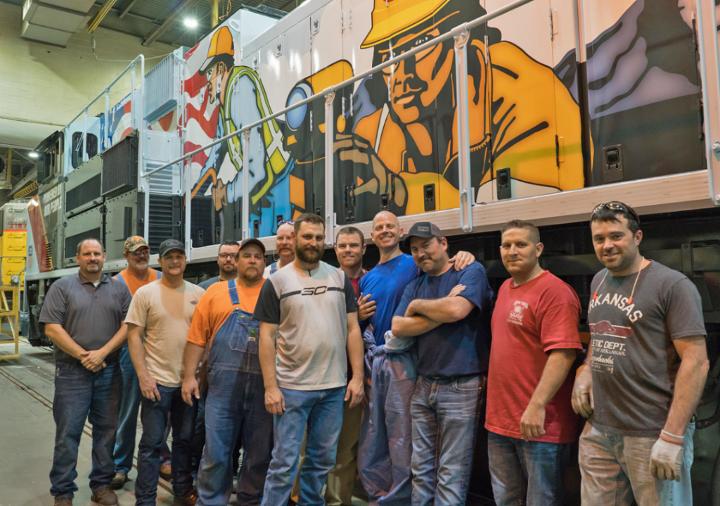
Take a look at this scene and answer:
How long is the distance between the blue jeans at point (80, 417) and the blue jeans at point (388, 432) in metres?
1.65

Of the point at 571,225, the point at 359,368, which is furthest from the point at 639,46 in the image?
the point at 359,368

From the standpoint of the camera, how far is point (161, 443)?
10.7ft

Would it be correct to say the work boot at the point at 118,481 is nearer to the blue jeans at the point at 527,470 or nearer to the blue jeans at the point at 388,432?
the blue jeans at the point at 388,432

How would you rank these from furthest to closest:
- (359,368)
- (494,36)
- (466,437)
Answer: (494,36) < (359,368) < (466,437)

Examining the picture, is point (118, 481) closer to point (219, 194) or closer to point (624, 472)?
point (219, 194)

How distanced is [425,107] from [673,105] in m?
1.48

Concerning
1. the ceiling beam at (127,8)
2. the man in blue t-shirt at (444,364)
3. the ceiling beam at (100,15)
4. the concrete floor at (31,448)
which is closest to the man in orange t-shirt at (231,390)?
the concrete floor at (31,448)

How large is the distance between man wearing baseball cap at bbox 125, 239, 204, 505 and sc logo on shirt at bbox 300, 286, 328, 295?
1.05 m

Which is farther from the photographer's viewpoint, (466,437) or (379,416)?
(379,416)

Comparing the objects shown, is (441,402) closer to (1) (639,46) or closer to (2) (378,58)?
(1) (639,46)

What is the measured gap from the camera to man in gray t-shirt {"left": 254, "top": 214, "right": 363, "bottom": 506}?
2.71 m

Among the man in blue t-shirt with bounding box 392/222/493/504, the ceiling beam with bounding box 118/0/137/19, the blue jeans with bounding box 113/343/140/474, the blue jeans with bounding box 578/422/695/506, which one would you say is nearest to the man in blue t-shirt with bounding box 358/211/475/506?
the man in blue t-shirt with bounding box 392/222/493/504

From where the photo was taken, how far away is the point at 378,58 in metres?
4.15

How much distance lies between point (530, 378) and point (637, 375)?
47cm
